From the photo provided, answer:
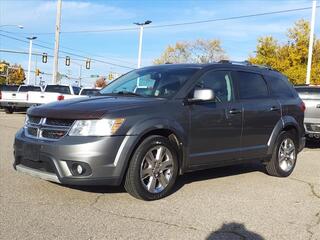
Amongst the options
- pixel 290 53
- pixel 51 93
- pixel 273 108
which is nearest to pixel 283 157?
pixel 273 108

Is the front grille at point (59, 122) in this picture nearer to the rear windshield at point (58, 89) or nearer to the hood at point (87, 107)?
the hood at point (87, 107)

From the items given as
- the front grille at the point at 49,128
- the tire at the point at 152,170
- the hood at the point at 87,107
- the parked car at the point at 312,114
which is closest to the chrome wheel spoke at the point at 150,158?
the tire at the point at 152,170

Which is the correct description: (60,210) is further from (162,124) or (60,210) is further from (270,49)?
(270,49)

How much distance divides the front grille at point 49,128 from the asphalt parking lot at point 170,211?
2.44 feet

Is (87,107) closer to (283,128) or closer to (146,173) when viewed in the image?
(146,173)

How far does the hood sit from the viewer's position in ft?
18.9

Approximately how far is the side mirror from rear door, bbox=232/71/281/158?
1048mm

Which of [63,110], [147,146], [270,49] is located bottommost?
[147,146]

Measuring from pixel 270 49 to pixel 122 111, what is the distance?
3820 centimetres

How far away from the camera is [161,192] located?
6.26 meters

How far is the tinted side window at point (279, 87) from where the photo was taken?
27.2 ft

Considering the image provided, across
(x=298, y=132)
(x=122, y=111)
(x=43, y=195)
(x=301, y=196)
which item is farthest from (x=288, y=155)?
(x=43, y=195)

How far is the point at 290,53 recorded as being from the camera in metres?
41.4

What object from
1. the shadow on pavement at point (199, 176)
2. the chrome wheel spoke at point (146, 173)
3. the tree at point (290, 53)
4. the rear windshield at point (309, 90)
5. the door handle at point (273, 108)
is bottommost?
the shadow on pavement at point (199, 176)
